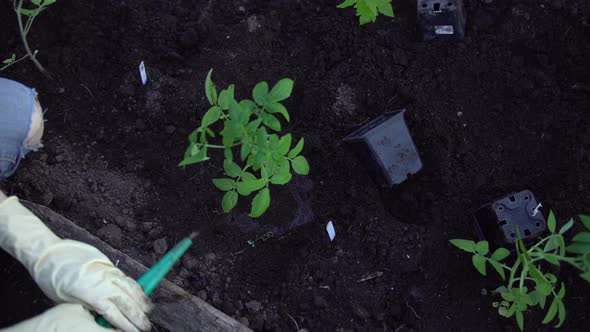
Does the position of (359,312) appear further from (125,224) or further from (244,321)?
(125,224)

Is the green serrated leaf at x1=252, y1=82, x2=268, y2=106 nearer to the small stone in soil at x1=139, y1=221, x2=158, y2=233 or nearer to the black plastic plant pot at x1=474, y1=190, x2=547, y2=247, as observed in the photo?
the small stone in soil at x1=139, y1=221, x2=158, y2=233

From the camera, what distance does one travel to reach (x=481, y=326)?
7.60ft

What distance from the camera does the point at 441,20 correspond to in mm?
2604

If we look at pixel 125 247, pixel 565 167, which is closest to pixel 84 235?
pixel 125 247

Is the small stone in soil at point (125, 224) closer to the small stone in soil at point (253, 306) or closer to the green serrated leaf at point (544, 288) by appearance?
the small stone in soil at point (253, 306)

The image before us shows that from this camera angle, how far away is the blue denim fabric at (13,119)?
2311 millimetres

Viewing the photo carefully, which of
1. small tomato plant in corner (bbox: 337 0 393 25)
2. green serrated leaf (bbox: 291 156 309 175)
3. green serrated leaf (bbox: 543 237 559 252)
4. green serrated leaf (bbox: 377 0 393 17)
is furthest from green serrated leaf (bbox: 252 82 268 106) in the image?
green serrated leaf (bbox: 543 237 559 252)

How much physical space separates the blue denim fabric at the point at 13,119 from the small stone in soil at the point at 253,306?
1.16 metres

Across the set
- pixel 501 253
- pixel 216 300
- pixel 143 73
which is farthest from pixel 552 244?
pixel 143 73

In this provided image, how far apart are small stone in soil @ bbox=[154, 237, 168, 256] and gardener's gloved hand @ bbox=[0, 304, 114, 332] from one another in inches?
24.8

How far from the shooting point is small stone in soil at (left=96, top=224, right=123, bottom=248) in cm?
238

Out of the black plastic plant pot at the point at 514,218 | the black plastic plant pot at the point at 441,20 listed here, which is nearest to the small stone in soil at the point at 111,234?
the black plastic plant pot at the point at 514,218

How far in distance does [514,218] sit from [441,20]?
0.96 meters

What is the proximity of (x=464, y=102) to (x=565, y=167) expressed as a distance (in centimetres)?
53
